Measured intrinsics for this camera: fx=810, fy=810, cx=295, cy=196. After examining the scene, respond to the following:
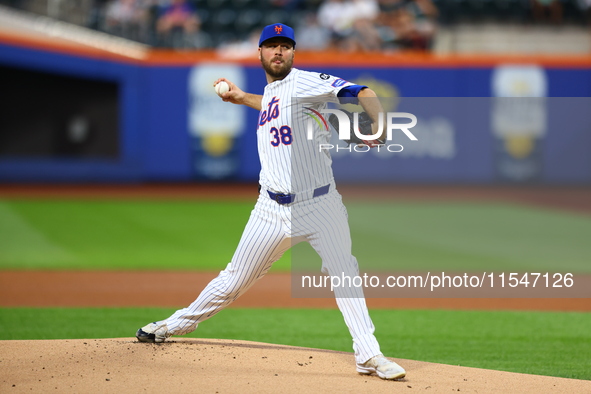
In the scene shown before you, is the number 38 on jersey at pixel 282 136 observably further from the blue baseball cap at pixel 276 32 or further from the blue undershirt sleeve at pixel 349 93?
the blue baseball cap at pixel 276 32

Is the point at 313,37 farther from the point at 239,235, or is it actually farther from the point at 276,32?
the point at 276,32

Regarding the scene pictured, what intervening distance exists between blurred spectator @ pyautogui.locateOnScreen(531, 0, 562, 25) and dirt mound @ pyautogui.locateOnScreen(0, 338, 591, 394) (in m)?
14.2

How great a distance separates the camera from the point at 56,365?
13.8 feet

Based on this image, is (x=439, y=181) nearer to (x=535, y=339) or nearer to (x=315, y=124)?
(x=535, y=339)

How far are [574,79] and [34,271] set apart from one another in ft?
39.3

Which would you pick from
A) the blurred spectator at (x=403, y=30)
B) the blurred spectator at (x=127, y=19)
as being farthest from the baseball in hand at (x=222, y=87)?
the blurred spectator at (x=127, y=19)

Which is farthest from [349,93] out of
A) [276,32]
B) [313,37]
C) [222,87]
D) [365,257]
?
[313,37]

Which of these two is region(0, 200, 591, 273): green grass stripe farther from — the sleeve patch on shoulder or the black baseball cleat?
the sleeve patch on shoulder

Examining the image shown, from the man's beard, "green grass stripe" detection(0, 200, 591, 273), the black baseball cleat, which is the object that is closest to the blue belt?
the man's beard

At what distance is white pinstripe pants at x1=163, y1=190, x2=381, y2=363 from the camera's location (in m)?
4.08

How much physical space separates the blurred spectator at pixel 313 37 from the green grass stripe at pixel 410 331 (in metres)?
10.6

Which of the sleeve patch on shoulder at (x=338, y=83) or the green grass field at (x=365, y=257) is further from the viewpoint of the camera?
the green grass field at (x=365, y=257)

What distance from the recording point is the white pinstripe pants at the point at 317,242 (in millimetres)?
4078

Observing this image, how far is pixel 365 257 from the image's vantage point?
9.34 metres
